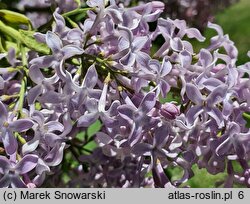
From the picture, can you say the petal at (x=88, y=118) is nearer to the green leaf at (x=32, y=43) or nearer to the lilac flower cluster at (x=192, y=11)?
the green leaf at (x=32, y=43)

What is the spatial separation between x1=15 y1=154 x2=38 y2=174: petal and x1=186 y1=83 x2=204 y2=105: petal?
6.8 inches

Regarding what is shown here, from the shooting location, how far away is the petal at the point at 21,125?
0.68m

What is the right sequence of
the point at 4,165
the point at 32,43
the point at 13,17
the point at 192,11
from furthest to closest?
the point at 192,11 → the point at 13,17 → the point at 32,43 → the point at 4,165

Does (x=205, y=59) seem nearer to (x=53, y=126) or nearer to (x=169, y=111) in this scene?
(x=169, y=111)

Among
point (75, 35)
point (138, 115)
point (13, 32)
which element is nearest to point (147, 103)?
point (138, 115)

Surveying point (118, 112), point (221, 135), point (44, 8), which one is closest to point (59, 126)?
point (118, 112)

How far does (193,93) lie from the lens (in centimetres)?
71

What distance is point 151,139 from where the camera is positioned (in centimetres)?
72

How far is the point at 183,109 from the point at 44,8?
693 mm

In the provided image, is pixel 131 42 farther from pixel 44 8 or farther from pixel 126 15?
pixel 44 8

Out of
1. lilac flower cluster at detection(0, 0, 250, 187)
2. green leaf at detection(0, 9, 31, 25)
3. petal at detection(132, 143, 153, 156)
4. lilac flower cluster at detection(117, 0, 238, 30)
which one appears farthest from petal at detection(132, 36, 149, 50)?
lilac flower cluster at detection(117, 0, 238, 30)

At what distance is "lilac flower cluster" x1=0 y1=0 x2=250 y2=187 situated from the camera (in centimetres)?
69

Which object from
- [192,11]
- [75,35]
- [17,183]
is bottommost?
[192,11]

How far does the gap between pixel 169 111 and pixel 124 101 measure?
0.05 meters
